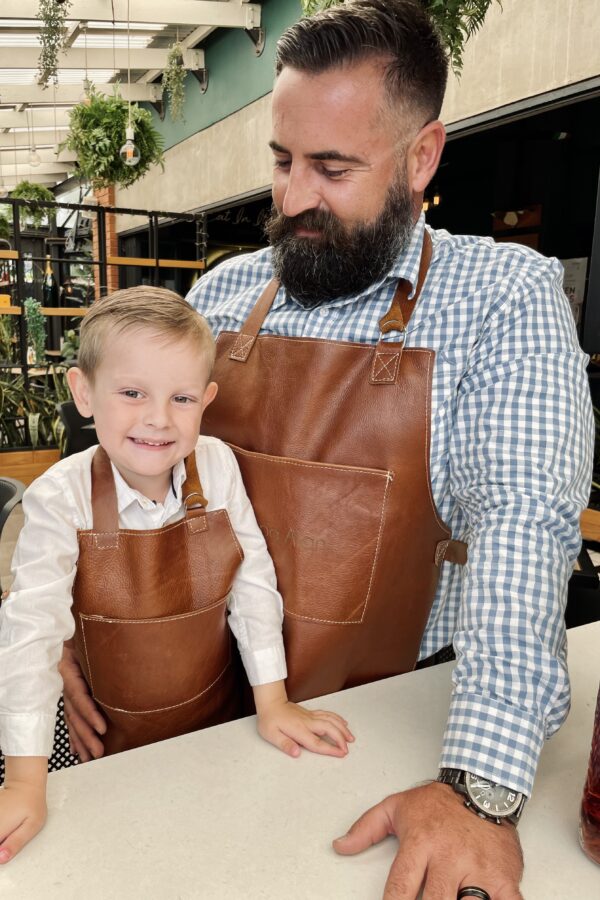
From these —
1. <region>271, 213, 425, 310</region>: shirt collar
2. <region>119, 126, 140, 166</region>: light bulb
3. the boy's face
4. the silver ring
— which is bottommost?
the silver ring

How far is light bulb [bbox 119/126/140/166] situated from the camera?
5949 millimetres

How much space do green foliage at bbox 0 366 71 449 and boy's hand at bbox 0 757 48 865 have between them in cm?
529

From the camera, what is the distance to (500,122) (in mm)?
4457

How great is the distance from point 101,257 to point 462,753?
21.9 ft

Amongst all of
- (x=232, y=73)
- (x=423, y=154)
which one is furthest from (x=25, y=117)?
(x=423, y=154)

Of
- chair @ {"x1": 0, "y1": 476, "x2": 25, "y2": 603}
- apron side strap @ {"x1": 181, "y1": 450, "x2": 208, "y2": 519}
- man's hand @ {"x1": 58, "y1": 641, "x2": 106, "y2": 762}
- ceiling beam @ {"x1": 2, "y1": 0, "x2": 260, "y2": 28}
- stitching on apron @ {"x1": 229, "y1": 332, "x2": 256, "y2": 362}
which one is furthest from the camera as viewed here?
ceiling beam @ {"x1": 2, "y1": 0, "x2": 260, "y2": 28}

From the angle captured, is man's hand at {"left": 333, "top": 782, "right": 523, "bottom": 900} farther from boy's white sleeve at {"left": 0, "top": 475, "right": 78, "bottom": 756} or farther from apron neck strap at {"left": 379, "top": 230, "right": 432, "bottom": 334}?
apron neck strap at {"left": 379, "top": 230, "right": 432, "bottom": 334}

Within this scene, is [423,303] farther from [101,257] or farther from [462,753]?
[101,257]

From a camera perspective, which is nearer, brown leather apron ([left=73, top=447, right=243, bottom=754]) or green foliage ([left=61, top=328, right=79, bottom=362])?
brown leather apron ([left=73, top=447, right=243, bottom=754])

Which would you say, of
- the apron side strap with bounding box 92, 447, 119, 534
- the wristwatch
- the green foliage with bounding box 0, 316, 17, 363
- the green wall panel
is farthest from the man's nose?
the green wall panel

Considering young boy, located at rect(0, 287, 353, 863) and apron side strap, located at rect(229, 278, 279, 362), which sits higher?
apron side strap, located at rect(229, 278, 279, 362)

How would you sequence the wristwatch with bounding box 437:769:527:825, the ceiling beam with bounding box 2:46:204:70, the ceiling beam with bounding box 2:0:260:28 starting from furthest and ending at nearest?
the ceiling beam with bounding box 2:46:204:70 < the ceiling beam with bounding box 2:0:260:28 < the wristwatch with bounding box 437:769:527:825

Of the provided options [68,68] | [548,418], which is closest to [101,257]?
[68,68]

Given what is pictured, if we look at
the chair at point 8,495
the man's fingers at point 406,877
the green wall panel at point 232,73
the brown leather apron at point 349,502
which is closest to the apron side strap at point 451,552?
the brown leather apron at point 349,502
